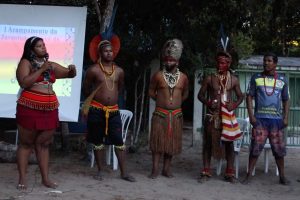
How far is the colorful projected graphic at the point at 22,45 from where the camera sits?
745cm

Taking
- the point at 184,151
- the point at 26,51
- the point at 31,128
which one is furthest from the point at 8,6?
the point at 184,151

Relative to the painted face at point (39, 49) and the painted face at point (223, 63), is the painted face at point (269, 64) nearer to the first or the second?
the painted face at point (223, 63)

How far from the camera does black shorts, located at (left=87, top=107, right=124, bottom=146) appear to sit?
639 cm

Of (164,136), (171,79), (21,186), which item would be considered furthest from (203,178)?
(21,186)

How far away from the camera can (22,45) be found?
7477 mm

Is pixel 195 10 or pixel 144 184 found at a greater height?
pixel 195 10

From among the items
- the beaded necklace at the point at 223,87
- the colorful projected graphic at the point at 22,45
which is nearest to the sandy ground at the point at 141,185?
the beaded necklace at the point at 223,87

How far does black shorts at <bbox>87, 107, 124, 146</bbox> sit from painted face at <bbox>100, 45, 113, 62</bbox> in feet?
2.25

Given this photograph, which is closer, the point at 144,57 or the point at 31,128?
the point at 31,128

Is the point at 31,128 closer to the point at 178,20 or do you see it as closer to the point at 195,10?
the point at 178,20

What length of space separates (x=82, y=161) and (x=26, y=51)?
276 cm

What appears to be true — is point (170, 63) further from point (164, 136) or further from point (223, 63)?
point (164, 136)

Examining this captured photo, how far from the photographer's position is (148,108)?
9.72 metres

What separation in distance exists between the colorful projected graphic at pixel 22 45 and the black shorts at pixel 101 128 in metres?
1.26
